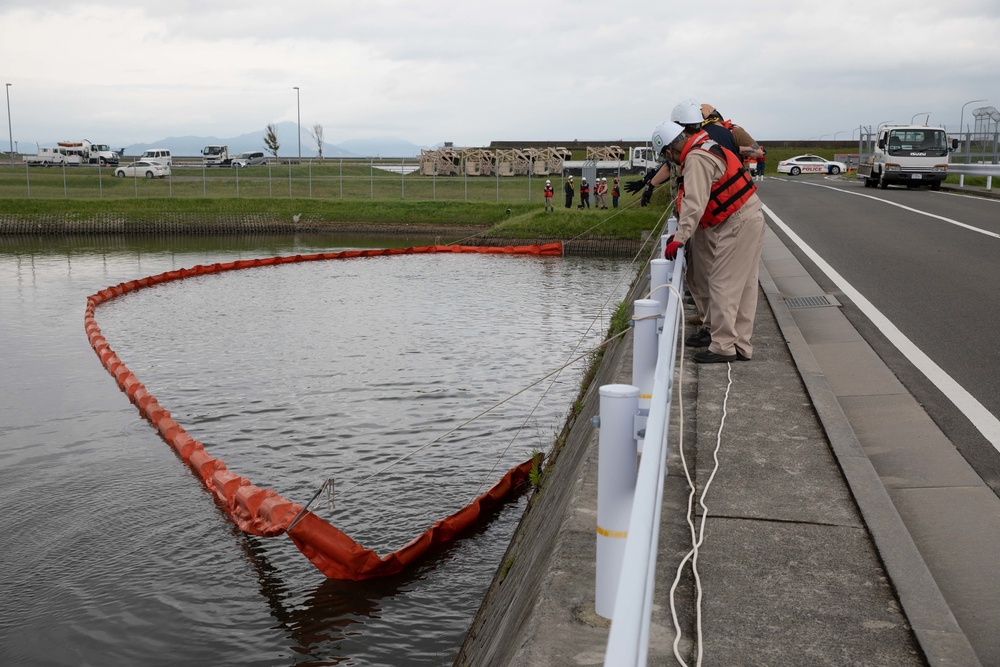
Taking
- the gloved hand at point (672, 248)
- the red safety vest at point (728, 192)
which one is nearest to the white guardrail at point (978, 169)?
the red safety vest at point (728, 192)

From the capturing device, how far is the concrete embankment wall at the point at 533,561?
3814mm

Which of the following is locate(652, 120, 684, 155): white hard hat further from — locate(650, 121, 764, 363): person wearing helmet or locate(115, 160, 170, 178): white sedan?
locate(115, 160, 170, 178): white sedan

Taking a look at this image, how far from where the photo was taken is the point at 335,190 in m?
53.1

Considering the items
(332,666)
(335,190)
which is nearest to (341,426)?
(332,666)

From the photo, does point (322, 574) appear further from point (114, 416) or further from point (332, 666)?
point (114, 416)

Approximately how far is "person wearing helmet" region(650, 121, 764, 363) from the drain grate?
346cm

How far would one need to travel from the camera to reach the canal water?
21.7ft

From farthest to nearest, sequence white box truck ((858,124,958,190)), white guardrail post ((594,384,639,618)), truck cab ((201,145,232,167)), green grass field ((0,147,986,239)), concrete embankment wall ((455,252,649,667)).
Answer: truck cab ((201,145,232,167)), green grass field ((0,147,986,239)), white box truck ((858,124,958,190)), concrete embankment wall ((455,252,649,667)), white guardrail post ((594,384,639,618))

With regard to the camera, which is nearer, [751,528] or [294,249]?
[751,528]

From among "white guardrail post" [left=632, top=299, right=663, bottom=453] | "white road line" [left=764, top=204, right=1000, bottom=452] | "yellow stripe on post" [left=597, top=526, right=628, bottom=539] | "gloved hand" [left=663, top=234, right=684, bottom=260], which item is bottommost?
"white road line" [left=764, top=204, right=1000, bottom=452]

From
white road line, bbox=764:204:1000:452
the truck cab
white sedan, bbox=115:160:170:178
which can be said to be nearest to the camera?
white road line, bbox=764:204:1000:452

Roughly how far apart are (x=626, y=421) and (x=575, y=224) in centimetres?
3075

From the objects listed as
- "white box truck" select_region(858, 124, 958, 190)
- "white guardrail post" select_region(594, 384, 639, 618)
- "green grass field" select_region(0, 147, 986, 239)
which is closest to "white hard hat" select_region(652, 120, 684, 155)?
"white guardrail post" select_region(594, 384, 639, 618)

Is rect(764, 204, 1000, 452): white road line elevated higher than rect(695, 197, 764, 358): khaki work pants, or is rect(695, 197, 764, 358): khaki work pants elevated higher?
rect(695, 197, 764, 358): khaki work pants
